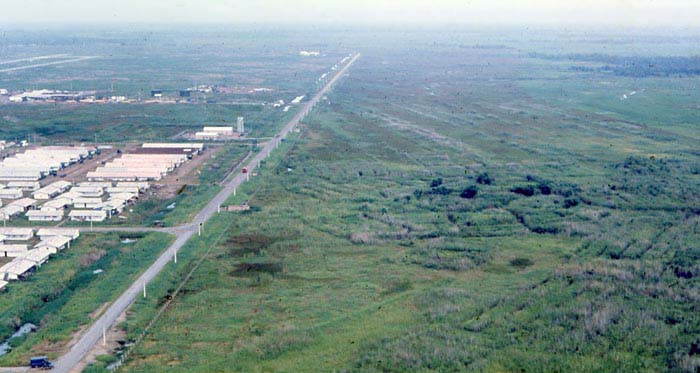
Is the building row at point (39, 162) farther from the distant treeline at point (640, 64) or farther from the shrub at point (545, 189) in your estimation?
the distant treeline at point (640, 64)

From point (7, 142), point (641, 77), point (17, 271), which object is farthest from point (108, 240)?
point (641, 77)

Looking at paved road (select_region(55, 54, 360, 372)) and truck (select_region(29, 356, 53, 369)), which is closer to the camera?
truck (select_region(29, 356, 53, 369))

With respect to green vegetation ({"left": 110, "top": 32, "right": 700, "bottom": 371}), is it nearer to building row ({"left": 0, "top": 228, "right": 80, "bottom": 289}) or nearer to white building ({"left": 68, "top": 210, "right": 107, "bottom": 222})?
building row ({"left": 0, "top": 228, "right": 80, "bottom": 289})

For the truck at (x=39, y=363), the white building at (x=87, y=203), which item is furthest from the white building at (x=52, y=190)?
the truck at (x=39, y=363)

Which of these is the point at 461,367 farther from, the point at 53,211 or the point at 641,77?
the point at 641,77

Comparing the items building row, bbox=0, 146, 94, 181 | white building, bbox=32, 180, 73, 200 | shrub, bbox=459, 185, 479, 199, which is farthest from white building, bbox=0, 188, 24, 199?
shrub, bbox=459, 185, 479, 199
